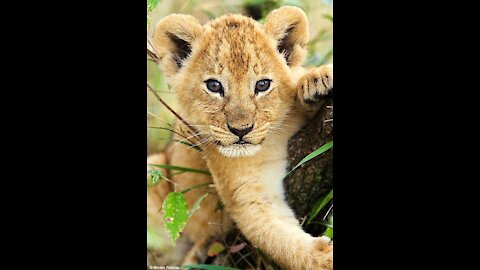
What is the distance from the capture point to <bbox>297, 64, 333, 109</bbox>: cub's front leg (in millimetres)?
2168

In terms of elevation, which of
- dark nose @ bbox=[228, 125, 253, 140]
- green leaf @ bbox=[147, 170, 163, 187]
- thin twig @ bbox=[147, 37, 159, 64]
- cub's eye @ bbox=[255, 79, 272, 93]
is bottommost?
green leaf @ bbox=[147, 170, 163, 187]

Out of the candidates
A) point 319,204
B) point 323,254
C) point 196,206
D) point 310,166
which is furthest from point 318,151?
point 196,206

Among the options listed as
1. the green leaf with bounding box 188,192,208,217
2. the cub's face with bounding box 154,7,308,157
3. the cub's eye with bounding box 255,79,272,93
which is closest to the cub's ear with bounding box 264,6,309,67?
the cub's face with bounding box 154,7,308,157

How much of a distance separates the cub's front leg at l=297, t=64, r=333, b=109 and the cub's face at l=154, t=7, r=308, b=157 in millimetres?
52

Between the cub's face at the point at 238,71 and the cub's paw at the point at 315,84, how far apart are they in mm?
58

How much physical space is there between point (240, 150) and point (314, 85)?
1.07 feet

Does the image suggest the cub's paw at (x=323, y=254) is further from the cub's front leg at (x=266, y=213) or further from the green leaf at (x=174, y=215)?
the green leaf at (x=174, y=215)

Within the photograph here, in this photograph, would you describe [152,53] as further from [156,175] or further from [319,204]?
[319,204]

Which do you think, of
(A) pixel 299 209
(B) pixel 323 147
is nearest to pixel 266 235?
(A) pixel 299 209

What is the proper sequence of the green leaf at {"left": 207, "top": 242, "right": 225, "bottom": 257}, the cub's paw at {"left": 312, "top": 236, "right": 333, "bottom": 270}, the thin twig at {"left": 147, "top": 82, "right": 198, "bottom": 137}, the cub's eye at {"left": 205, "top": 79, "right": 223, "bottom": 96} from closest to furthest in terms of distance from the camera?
the cub's paw at {"left": 312, "top": 236, "right": 333, "bottom": 270}
the cub's eye at {"left": 205, "top": 79, "right": 223, "bottom": 96}
the thin twig at {"left": 147, "top": 82, "right": 198, "bottom": 137}
the green leaf at {"left": 207, "top": 242, "right": 225, "bottom": 257}

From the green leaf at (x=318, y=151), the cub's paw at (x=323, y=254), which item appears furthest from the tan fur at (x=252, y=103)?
the green leaf at (x=318, y=151)

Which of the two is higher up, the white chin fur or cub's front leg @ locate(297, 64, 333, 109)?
cub's front leg @ locate(297, 64, 333, 109)

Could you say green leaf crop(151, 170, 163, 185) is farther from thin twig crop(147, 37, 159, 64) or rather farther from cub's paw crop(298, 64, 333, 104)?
cub's paw crop(298, 64, 333, 104)

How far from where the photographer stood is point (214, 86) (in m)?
2.27
